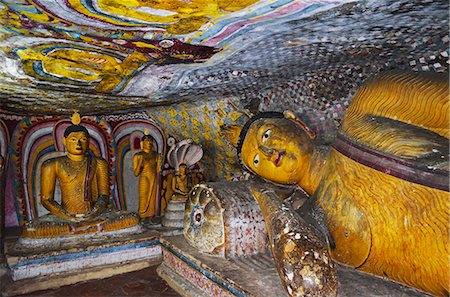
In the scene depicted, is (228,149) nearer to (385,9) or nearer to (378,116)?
(378,116)

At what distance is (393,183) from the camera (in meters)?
2.00

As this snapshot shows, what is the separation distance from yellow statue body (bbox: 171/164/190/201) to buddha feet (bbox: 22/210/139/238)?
2.16 ft

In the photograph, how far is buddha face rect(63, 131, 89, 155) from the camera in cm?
427

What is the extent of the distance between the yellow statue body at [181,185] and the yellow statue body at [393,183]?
2.53m

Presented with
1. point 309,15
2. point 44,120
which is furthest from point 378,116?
point 44,120

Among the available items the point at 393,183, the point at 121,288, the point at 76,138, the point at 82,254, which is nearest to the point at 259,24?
the point at 393,183

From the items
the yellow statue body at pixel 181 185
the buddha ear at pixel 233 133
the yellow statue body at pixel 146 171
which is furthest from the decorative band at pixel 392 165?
the yellow statue body at pixel 146 171

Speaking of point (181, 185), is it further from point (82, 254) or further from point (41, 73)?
point (41, 73)

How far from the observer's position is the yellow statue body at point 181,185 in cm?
486

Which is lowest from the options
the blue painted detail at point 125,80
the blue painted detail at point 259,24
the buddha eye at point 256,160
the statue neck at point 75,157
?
the statue neck at point 75,157

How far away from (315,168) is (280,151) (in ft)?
0.84

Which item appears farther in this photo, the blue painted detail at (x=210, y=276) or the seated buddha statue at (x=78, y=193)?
the seated buddha statue at (x=78, y=193)

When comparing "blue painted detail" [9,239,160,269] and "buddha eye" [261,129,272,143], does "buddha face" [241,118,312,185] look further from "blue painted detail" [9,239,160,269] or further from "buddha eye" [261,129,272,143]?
"blue painted detail" [9,239,160,269]

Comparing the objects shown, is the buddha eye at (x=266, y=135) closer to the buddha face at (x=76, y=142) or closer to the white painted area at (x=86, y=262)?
the white painted area at (x=86, y=262)
